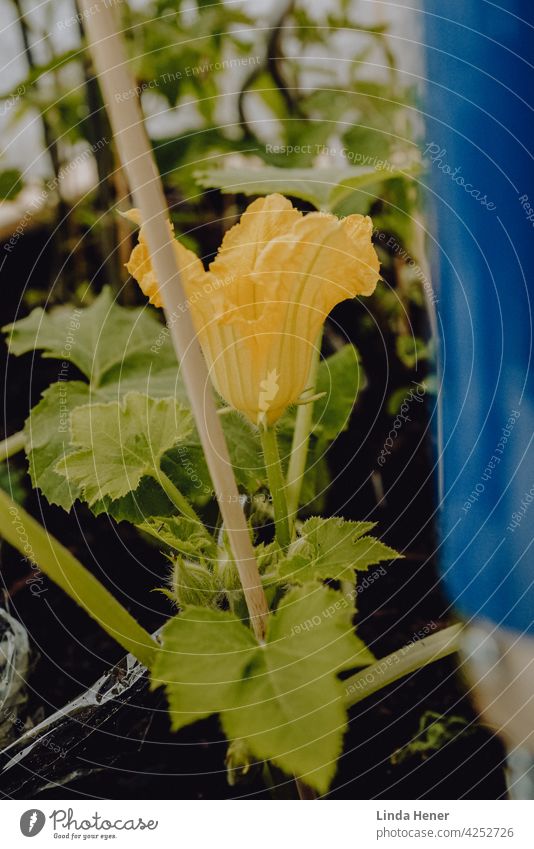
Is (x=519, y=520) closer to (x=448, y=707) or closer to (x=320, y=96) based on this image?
(x=448, y=707)

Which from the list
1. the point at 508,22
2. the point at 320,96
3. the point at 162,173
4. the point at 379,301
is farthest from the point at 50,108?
the point at 508,22

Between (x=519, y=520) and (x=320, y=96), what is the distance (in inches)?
17.2

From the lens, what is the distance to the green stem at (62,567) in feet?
1.06

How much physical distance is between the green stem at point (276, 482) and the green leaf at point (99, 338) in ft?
0.57

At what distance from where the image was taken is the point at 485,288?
445 mm

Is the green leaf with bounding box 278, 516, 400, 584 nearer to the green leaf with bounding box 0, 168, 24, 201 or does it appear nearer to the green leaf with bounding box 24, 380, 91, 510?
the green leaf with bounding box 24, 380, 91, 510

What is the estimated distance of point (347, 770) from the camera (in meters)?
0.46
